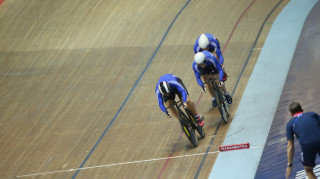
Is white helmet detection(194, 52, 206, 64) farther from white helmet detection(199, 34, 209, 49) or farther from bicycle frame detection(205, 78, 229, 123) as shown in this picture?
white helmet detection(199, 34, 209, 49)

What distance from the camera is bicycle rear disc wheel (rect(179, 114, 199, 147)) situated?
631cm

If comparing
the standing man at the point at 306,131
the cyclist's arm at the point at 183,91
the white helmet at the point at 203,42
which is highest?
the standing man at the point at 306,131

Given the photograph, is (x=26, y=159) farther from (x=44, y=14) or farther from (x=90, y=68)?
(x=44, y=14)

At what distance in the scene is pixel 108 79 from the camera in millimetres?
9219

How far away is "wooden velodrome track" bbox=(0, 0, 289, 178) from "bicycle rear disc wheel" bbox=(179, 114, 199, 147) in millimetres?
146

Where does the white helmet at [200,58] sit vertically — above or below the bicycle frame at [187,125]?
above

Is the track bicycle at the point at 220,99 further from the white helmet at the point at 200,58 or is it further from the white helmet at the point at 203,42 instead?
the white helmet at the point at 203,42

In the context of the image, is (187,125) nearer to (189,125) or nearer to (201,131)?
(189,125)

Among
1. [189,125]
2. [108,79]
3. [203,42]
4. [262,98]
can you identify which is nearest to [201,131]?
[189,125]

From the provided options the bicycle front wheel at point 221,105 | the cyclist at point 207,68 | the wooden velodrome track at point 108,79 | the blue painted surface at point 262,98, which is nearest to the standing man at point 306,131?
the blue painted surface at point 262,98

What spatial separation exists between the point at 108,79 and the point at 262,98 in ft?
10.3

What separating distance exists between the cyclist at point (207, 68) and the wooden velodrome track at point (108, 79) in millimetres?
633

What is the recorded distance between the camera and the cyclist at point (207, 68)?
21.5 feet

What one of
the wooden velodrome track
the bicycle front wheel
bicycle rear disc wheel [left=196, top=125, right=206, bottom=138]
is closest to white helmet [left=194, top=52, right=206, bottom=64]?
the bicycle front wheel
